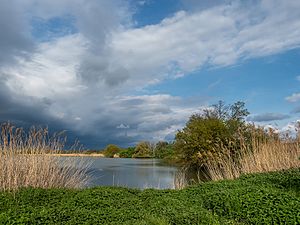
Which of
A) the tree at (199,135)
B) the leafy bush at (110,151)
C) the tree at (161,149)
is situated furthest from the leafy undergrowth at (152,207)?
the leafy bush at (110,151)

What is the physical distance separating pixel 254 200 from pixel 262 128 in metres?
9.48

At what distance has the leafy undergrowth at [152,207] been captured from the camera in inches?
220

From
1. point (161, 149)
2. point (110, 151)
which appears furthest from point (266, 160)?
point (110, 151)

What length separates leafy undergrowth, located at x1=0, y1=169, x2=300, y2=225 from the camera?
18.4ft

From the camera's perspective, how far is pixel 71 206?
6691 mm

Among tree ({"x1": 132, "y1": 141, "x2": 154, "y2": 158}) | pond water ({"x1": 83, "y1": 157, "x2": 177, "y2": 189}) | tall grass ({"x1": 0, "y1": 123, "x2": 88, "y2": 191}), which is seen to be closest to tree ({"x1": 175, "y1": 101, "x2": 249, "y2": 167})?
pond water ({"x1": 83, "y1": 157, "x2": 177, "y2": 189})

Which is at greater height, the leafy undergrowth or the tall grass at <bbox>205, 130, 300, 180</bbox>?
the tall grass at <bbox>205, 130, 300, 180</bbox>

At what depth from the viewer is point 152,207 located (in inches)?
258

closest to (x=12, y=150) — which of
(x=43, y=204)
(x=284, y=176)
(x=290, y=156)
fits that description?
(x=43, y=204)

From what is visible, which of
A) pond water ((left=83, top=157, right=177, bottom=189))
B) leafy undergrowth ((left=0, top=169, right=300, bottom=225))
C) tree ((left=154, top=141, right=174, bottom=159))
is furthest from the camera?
tree ((left=154, top=141, right=174, bottom=159))

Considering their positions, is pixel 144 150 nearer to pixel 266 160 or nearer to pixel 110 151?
pixel 110 151

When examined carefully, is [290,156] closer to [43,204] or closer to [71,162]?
[71,162]

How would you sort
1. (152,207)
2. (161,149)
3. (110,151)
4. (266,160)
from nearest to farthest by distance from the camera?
(152,207) < (266,160) < (161,149) < (110,151)

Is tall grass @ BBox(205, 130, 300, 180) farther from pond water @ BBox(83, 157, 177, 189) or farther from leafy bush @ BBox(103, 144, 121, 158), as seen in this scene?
leafy bush @ BBox(103, 144, 121, 158)
